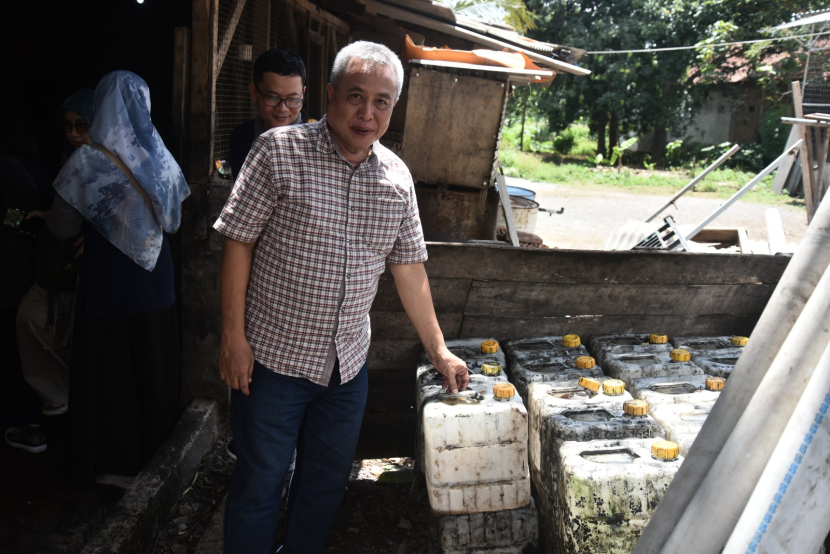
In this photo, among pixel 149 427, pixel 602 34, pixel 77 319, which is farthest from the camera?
pixel 602 34

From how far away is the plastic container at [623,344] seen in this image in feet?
11.3

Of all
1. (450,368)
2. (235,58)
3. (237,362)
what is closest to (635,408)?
(450,368)

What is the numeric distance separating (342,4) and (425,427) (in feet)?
15.0

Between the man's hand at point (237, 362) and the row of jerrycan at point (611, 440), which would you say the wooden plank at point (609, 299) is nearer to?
the row of jerrycan at point (611, 440)

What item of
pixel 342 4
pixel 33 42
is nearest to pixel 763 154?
→ pixel 342 4

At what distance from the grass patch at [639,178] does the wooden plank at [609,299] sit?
14069 mm

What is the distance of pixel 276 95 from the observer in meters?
3.15

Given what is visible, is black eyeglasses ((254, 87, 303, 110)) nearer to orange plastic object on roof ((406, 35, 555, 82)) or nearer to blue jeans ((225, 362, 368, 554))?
blue jeans ((225, 362, 368, 554))

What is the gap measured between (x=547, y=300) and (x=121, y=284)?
2083 millimetres

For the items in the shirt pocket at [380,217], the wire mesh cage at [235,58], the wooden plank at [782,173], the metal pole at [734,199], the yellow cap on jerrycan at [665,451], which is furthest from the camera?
the wooden plank at [782,173]

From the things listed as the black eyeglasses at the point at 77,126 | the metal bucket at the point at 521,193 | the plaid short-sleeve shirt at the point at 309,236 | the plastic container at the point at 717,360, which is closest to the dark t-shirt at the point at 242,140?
the black eyeglasses at the point at 77,126

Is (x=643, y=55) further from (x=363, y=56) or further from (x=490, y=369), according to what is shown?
(x=363, y=56)

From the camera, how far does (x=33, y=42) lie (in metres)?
5.09

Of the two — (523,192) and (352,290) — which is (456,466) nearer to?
(352,290)
